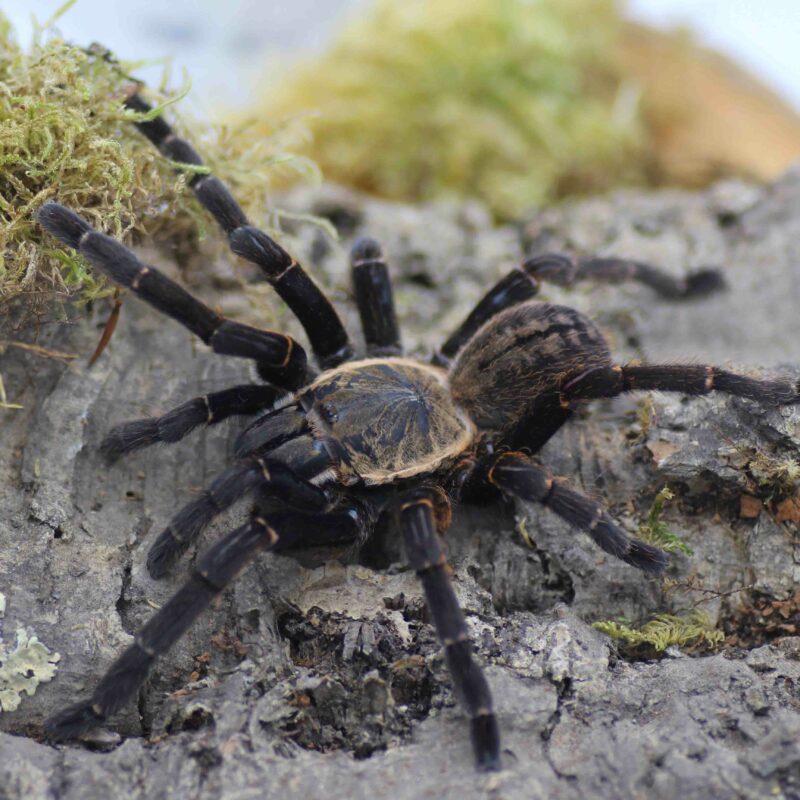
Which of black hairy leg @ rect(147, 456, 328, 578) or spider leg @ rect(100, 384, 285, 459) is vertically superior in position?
spider leg @ rect(100, 384, 285, 459)

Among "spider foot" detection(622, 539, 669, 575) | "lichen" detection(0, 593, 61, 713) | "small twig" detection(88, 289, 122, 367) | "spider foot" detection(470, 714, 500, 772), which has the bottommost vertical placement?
"spider foot" detection(470, 714, 500, 772)

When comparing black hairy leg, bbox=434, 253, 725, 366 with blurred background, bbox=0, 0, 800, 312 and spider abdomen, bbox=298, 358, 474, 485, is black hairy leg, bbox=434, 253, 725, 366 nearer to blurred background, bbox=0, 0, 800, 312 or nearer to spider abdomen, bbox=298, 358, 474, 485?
spider abdomen, bbox=298, 358, 474, 485

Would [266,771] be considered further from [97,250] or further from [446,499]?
[97,250]

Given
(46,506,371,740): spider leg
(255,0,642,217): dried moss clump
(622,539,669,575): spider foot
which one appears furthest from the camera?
(255,0,642,217): dried moss clump

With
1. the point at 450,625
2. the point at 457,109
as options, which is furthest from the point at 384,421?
the point at 457,109

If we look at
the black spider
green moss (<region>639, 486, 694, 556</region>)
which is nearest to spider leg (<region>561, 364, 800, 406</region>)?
the black spider

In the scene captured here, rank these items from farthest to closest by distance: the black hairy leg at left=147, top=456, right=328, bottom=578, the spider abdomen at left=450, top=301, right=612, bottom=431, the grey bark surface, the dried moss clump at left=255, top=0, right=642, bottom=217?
the dried moss clump at left=255, top=0, right=642, bottom=217 → the spider abdomen at left=450, top=301, right=612, bottom=431 → the black hairy leg at left=147, top=456, right=328, bottom=578 → the grey bark surface

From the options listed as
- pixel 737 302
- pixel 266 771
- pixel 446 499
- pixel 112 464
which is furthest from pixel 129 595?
pixel 737 302

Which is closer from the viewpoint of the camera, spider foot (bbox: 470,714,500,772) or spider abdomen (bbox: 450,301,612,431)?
spider foot (bbox: 470,714,500,772)
